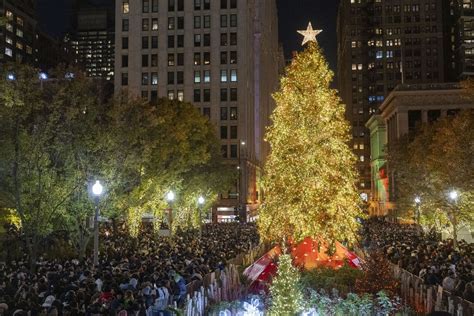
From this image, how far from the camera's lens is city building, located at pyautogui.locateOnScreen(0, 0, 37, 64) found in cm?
14888

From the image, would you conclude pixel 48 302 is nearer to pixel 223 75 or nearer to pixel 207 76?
pixel 223 75

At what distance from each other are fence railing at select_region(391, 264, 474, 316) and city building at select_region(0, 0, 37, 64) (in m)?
140

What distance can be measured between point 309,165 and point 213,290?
36.1ft

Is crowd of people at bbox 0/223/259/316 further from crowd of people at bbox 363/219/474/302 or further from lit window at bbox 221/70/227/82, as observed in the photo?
lit window at bbox 221/70/227/82

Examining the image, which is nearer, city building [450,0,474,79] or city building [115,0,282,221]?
city building [115,0,282,221]

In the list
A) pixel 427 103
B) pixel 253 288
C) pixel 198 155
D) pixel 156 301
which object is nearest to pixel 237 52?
pixel 427 103

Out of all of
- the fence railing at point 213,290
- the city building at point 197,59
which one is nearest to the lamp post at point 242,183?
the city building at point 197,59

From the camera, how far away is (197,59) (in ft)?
323

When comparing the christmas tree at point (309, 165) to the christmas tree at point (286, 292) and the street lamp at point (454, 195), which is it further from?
the christmas tree at point (286, 292)

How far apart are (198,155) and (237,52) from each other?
48530mm

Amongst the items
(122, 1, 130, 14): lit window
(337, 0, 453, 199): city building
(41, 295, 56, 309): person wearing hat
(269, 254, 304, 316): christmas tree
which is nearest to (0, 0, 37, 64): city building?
(122, 1, 130, 14): lit window

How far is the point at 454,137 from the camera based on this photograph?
40188 millimetres

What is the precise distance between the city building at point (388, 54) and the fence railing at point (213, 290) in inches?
5319

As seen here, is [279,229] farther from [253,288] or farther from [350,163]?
[253,288]
